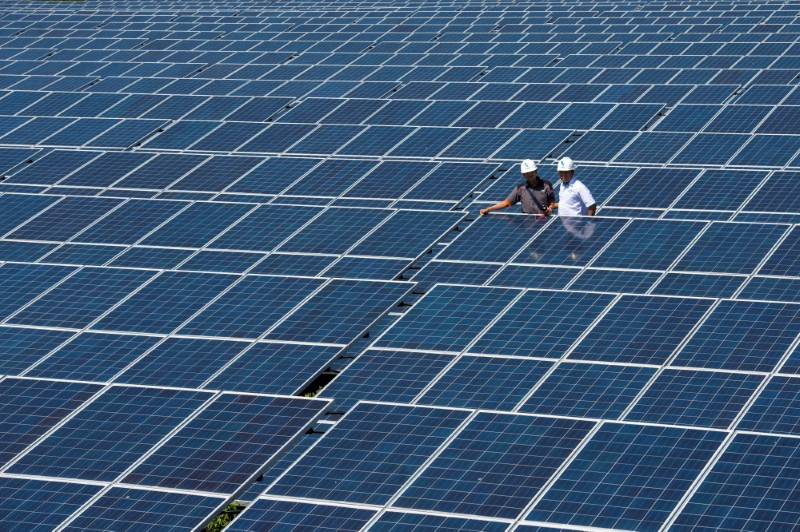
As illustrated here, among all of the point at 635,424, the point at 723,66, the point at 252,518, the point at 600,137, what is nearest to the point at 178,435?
the point at 252,518

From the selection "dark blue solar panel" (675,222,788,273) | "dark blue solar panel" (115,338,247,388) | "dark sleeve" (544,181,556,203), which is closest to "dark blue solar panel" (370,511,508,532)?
"dark blue solar panel" (115,338,247,388)

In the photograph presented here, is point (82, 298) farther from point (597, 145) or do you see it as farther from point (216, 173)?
point (597, 145)

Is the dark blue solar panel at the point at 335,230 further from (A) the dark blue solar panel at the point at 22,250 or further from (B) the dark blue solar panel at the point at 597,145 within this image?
(B) the dark blue solar panel at the point at 597,145

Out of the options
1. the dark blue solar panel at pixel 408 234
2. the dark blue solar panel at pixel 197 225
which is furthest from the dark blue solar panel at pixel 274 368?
the dark blue solar panel at pixel 197 225

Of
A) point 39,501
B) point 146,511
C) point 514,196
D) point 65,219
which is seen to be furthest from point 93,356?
point 514,196

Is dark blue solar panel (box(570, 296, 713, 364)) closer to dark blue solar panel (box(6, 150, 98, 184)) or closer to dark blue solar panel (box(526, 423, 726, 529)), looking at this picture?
dark blue solar panel (box(526, 423, 726, 529))

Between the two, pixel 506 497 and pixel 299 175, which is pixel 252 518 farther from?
pixel 299 175
